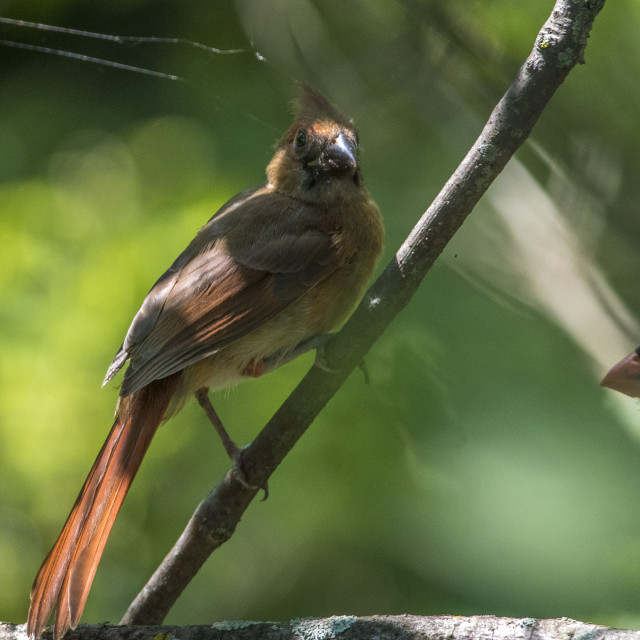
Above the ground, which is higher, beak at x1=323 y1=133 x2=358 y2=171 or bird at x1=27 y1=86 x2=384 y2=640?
beak at x1=323 y1=133 x2=358 y2=171

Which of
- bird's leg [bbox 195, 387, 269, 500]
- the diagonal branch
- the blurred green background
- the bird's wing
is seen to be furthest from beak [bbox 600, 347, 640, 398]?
the bird's wing

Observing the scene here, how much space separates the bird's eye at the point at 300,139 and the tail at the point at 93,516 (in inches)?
40.7

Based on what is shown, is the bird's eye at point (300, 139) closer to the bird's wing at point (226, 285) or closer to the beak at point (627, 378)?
the bird's wing at point (226, 285)

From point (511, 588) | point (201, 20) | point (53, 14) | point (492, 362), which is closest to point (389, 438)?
point (492, 362)

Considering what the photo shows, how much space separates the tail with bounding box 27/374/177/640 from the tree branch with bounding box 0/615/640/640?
0.07 m

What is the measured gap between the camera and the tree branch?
1.82 metres

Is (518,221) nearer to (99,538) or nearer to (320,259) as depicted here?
(320,259)

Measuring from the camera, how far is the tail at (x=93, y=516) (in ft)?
7.37

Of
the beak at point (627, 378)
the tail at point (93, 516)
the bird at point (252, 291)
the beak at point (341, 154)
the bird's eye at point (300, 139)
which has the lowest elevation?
the beak at point (627, 378)

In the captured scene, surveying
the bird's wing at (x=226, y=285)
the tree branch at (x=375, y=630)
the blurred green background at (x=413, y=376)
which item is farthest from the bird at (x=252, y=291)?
the tree branch at (x=375, y=630)

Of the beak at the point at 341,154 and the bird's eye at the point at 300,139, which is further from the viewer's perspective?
the bird's eye at the point at 300,139

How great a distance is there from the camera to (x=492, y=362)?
9.23ft

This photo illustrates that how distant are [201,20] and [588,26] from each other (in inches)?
106

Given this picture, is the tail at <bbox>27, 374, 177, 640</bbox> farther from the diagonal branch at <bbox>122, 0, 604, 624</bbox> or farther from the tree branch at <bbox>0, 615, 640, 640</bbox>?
the diagonal branch at <bbox>122, 0, 604, 624</bbox>
